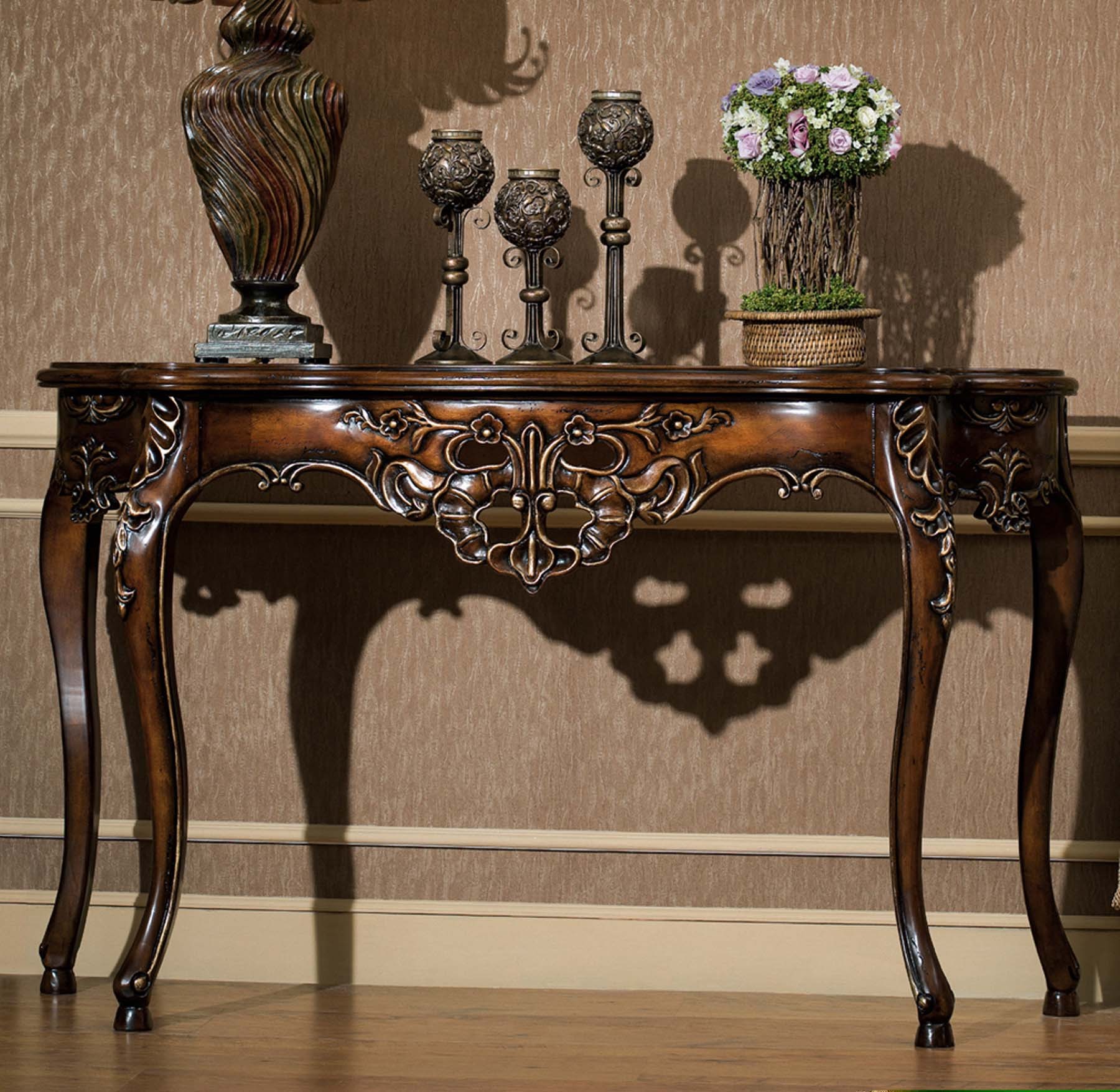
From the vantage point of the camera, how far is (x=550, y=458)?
1.92m

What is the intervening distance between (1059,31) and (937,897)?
4.58 ft

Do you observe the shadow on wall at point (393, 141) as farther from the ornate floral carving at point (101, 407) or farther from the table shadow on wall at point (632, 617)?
the ornate floral carving at point (101, 407)

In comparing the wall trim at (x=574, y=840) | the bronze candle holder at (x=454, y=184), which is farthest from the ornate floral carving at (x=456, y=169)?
the wall trim at (x=574, y=840)

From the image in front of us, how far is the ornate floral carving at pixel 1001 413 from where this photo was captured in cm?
202

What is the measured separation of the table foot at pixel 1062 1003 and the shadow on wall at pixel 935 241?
3.21 ft

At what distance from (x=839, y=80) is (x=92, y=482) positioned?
1.15 m

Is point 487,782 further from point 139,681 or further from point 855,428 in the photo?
point 855,428

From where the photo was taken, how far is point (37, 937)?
248 cm

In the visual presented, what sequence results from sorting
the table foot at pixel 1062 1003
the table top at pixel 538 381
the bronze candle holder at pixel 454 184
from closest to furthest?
the table top at pixel 538 381 < the bronze candle holder at pixel 454 184 < the table foot at pixel 1062 1003

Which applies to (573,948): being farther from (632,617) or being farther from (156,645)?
(156,645)

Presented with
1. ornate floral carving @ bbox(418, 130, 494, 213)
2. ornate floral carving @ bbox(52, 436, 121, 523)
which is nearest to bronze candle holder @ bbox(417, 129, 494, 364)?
ornate floral carving @ bbox(418, 130, 494, 213)

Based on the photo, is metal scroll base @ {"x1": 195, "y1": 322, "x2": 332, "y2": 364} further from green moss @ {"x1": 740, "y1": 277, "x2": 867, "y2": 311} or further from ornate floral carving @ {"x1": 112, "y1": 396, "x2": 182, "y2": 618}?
green moss @ {"x1": 740, "y1": 277, "x2": 867, "y2": 311}

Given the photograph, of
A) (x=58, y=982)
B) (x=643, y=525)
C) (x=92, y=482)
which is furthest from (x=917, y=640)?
(x=58, y=982)

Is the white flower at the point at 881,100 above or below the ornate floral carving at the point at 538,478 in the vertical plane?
above
